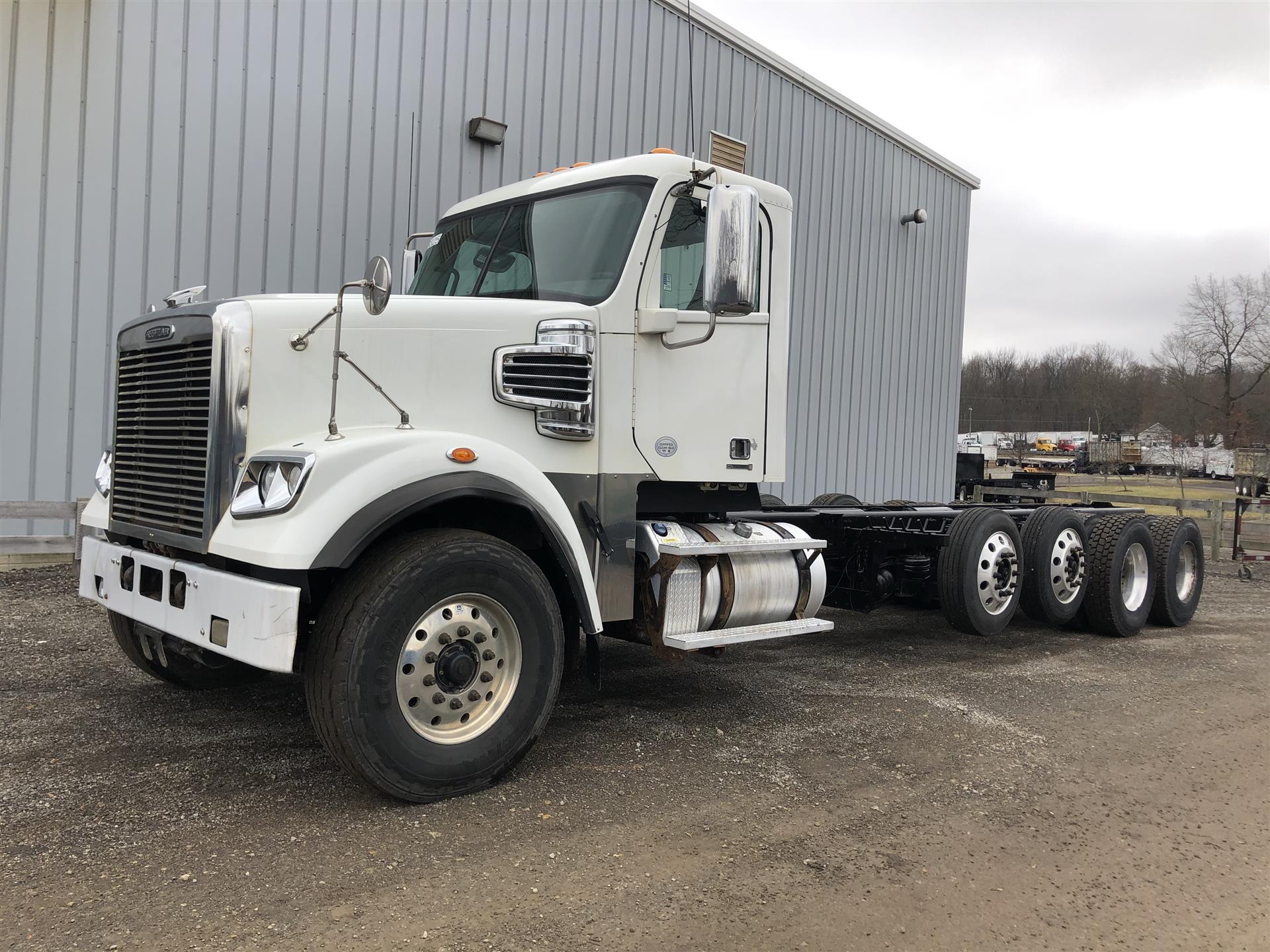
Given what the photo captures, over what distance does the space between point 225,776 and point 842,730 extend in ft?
9.61

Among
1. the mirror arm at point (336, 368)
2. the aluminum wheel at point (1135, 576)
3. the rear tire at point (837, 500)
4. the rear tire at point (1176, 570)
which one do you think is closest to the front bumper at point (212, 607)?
the mirror arm at point (336, 368)

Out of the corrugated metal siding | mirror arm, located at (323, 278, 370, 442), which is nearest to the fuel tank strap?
mirror arm, located at (323, 278, 370, 442)

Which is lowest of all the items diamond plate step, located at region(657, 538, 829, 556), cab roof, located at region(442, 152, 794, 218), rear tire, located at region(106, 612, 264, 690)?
rear tire, located at region(106, 612, 264, 690)

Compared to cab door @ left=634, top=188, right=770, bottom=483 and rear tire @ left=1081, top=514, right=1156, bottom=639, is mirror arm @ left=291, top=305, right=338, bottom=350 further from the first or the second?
rear tire @ left=1081, top=514, right=1156, bottom=639

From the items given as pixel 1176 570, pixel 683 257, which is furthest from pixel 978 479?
pixel 683 257

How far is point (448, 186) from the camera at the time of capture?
9.81 meters

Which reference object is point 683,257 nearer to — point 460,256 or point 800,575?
point 460,256

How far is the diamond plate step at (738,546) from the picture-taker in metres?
4.61

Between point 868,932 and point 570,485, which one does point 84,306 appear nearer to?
point 570,485

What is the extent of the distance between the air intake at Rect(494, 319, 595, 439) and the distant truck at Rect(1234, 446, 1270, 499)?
13.4 meters

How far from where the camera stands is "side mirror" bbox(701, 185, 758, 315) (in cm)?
411

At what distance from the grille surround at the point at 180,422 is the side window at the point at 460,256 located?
145 centimetres

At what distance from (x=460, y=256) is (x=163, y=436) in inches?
74.4

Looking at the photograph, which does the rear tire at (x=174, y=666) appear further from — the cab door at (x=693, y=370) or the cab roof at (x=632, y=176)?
the cab roof at (x=632, y=176)
